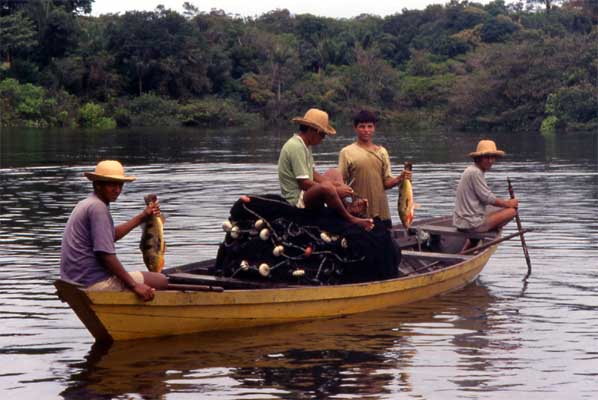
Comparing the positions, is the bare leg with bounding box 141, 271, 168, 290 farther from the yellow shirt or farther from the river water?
the yellow shirt

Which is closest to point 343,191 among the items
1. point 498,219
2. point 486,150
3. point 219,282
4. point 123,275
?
point 219,282

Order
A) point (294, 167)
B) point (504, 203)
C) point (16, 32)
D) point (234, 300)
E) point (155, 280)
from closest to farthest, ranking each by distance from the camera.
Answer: point (155, 280) → point (234, 300) → point (294, 167) → point (504, 203) → point (16, 32)

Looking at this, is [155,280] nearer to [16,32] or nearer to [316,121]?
[316,121]

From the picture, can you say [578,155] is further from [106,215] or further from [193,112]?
[193,112]

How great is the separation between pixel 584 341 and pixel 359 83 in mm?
75425

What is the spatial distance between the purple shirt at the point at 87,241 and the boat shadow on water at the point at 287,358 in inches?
30.4

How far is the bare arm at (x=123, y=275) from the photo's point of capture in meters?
9.54

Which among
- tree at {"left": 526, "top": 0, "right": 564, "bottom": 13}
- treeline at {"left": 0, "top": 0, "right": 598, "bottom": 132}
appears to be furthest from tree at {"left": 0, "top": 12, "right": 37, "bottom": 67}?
tree at {"left": 526, "top": 0, "right": 564, "bottom": 13}

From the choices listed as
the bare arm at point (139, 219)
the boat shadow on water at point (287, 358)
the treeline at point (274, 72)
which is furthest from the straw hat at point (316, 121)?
the treeline at point (274, 72)

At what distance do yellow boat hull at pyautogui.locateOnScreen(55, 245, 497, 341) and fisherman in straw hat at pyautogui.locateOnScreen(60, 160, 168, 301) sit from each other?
0.15 metres

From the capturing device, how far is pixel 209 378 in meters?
9.43

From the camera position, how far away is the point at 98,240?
9.45 meters

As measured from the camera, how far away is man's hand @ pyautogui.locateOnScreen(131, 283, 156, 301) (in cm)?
974

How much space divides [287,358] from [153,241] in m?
1.55
